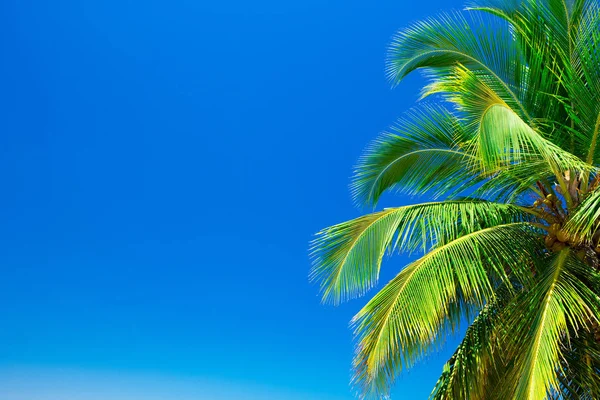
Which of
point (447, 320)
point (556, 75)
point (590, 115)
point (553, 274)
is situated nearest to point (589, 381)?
point (553, 274)

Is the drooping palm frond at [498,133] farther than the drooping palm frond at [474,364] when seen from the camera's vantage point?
No

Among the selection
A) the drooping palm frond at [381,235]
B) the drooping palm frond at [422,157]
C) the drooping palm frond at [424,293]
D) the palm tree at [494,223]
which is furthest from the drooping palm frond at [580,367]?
the drooping palm frond at [422,157]

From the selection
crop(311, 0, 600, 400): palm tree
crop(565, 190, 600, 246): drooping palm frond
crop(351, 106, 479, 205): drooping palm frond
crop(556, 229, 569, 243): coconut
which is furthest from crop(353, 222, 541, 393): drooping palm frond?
crop(351, 106, 479, 205): drooping palm frond

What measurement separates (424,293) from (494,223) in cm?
159

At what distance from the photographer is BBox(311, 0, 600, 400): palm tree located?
20.0 ft

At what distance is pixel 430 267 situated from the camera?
20.9 feet

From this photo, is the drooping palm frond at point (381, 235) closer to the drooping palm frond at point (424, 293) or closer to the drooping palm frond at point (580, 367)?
the drooping palm frond at point (424, 293)

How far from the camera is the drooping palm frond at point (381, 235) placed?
278 inches

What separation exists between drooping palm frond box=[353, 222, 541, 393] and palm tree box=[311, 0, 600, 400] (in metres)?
0.02

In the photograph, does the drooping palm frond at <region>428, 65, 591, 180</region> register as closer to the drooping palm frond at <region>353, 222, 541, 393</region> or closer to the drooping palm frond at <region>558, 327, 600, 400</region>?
the drooping palm frond at <region>353, 222, 541, 393</region>

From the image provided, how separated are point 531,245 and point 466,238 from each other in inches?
35.9

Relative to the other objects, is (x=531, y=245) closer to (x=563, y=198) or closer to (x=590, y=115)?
(x=563, y=198)

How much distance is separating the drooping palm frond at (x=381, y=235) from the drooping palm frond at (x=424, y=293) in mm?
346

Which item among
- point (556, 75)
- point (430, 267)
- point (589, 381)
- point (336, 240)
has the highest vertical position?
point (556, 75)
